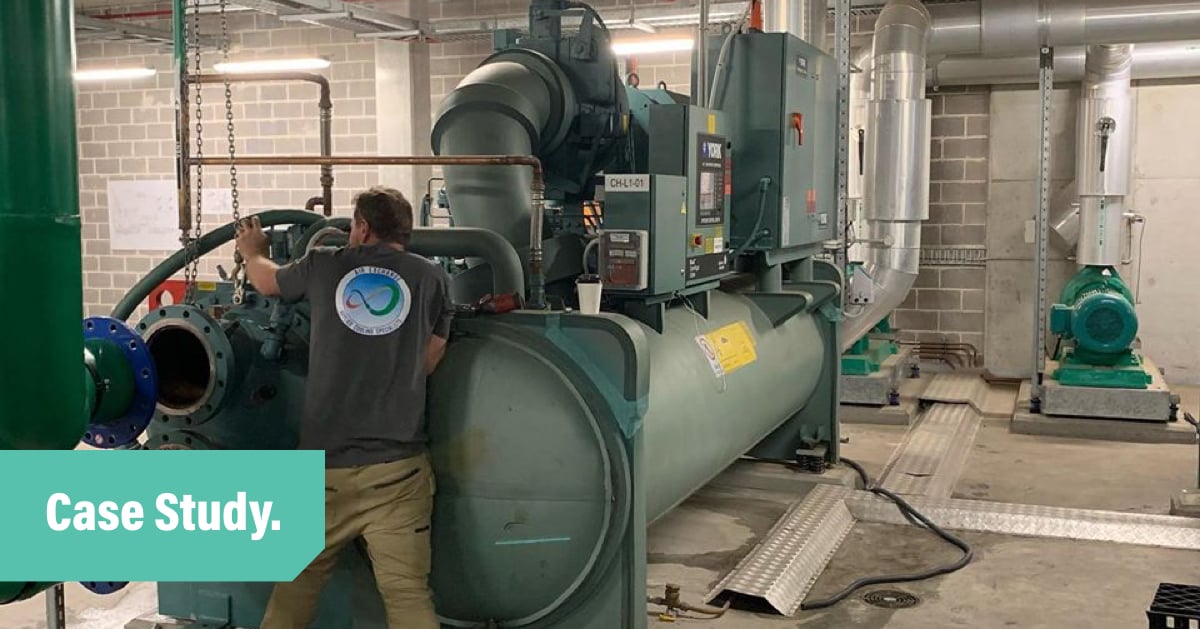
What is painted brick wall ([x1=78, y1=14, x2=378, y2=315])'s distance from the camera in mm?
9414

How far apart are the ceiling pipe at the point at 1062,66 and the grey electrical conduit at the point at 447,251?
16.4 ft

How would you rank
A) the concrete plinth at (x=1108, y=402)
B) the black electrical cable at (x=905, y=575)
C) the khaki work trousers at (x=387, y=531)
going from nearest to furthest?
the khaki work trousers at (x=387, y=531)
the black electrical cable at (x=905, y=575)
the concrete plinth at (x=1108, y=402)

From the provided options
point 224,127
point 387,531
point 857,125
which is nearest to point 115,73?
point 224,127

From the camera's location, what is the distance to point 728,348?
151 inches

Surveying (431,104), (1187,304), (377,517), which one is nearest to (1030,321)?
(1187,304)

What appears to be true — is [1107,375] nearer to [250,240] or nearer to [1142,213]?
[1142,213]

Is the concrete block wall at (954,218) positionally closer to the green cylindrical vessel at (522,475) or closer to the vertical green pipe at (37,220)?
the green cylindrical vessel at (522,475)

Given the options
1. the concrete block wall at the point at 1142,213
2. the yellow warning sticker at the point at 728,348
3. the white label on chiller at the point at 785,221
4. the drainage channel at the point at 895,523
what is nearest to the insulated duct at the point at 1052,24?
the concrete block wall at the point at 1142,213

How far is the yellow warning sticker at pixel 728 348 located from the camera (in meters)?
3.68

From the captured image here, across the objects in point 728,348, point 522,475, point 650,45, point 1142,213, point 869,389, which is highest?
point 650,45

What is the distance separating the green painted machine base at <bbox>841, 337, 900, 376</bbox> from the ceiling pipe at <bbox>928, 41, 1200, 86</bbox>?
187cm

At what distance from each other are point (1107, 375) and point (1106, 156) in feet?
4.13

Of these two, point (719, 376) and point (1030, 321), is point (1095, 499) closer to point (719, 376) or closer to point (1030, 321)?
point (719, 376)

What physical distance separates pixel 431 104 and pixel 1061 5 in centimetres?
492
